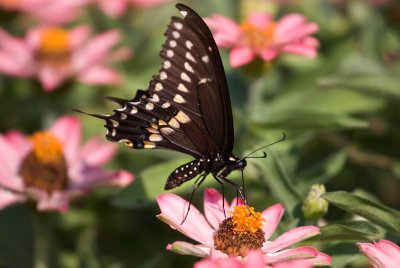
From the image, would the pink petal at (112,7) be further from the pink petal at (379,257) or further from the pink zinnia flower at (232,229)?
the pink petal at (379,257)

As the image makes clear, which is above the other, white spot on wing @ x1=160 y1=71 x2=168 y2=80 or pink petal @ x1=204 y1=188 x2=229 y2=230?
white spot on wing @ x1=160 y1=71 x2=168 y2=80

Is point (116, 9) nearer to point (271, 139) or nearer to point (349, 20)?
point (349, 20)

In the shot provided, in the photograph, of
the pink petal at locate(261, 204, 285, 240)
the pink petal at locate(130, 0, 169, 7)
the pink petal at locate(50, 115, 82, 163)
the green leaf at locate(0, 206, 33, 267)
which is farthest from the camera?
the pink petal at locate(130, 0, 169, 7)

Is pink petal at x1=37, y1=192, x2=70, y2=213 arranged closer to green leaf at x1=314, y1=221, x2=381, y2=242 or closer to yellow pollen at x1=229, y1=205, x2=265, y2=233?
yellow pollen at x1=229, y1=205, x2=265, y2=233

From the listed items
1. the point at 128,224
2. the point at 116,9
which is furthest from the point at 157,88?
the point at 116,9

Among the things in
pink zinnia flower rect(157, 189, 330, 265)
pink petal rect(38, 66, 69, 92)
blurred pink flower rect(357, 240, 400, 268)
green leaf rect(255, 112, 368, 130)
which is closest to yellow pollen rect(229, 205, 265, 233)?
pink zinnia flower rect(157, 189, 330, 265)

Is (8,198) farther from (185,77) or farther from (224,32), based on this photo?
(224,32)

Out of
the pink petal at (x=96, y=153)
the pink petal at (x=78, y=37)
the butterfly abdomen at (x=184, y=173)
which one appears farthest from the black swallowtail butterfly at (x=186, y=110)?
the pink petal at (x=78, y=37)
